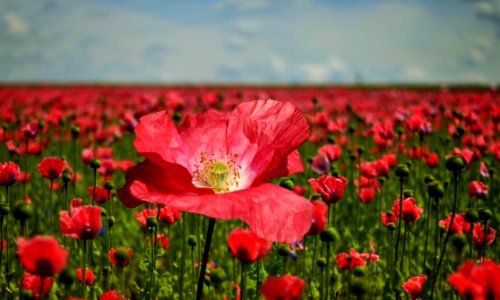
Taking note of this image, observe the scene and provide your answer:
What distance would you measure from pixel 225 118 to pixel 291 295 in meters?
0.67

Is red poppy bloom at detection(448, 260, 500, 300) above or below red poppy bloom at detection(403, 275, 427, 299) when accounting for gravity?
above

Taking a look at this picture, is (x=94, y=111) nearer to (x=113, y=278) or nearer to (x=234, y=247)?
(x=113, y=278)

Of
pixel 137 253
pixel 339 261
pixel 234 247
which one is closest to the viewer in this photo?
pixel 234 247

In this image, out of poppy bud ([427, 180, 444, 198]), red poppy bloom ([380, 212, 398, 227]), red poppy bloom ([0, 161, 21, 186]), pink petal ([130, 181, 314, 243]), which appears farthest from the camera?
red poppy bloom ([380, 212, 398, 227])

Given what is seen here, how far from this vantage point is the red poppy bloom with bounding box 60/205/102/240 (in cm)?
129

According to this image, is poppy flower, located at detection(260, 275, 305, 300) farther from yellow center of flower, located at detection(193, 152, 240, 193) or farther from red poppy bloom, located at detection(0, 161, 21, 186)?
red poppy bloom, located at detection(0, 161, 21, 186)

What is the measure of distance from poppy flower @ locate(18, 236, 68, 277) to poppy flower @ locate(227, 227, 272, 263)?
0.42 m

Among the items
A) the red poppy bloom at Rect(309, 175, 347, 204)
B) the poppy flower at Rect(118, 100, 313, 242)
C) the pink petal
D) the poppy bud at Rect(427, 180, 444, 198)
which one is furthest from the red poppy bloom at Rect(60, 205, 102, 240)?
the poppy bud at Rect(427, 180, 444, 198)

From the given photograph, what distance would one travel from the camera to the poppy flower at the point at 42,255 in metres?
0.92

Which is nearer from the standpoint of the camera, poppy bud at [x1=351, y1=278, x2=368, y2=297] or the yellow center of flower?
poppy bud at [x1=351, y1=278, x2=368, y2=297]

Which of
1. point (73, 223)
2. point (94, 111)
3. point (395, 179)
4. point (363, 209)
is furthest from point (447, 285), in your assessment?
point (94, 111)

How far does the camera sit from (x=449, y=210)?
3.65m

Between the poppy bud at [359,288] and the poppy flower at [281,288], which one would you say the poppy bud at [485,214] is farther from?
the poppy flower at [281,288]

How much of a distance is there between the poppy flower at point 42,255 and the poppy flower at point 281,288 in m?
0.41
